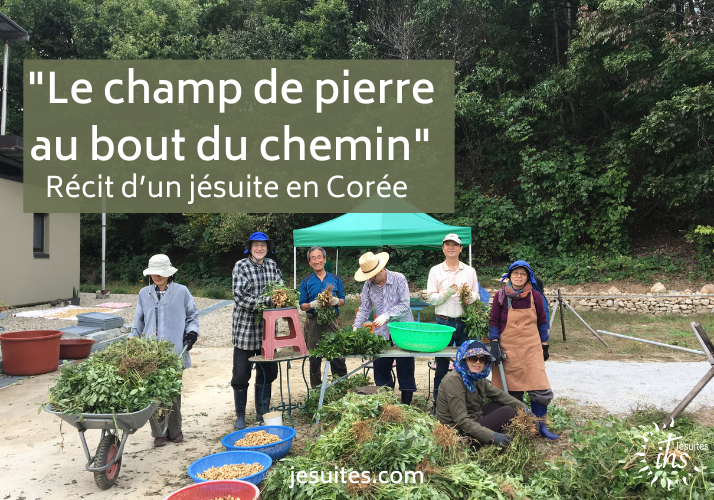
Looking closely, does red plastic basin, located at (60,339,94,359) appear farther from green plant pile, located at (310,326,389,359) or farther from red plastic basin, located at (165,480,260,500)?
red plastic basin, located at (165,480,260,500)

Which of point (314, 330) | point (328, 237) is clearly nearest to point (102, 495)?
point (314, 330)

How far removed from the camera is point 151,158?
20969 millimetres

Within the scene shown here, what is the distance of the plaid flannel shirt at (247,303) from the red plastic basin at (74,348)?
14.0 ft

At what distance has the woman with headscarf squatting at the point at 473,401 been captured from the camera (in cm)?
361

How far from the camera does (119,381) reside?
3.41 metres

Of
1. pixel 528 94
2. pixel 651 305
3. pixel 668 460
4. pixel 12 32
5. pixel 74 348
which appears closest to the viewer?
pixel 668 460

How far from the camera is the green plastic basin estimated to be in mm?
4301

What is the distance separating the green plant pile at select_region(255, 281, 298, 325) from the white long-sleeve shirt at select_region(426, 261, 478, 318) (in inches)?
52.0

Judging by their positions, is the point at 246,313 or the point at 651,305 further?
the point at 651,305

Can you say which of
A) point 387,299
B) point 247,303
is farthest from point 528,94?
point 247,303

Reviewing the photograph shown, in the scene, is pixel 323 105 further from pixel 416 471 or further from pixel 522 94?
pixel 416 471

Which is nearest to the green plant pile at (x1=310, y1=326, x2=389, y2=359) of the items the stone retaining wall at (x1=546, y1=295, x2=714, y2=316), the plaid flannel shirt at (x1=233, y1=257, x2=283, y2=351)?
the plaid flannel shirt at (x1=233, y1=257, x2=283, y2=351)

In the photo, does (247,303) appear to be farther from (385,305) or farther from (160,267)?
(385,305)

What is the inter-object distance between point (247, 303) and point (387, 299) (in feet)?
4.43
